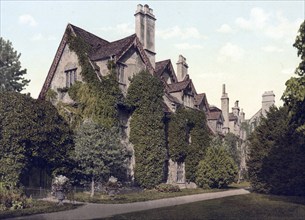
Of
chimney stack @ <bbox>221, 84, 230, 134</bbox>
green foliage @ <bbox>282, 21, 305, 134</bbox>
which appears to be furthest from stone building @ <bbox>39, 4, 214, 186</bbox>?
chimney stack @ <bbox>221, 84, 230, 134</bbox>

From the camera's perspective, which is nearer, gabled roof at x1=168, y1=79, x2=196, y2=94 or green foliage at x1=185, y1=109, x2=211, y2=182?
green foliage at x1=185, y1=109, x2=211, y2=182

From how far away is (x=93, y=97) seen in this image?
95.3 feet

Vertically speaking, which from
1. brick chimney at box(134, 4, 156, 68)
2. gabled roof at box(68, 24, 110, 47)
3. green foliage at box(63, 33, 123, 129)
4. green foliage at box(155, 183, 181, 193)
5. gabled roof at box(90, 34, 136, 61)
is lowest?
green foliage at box(155, 183, 181, 193)

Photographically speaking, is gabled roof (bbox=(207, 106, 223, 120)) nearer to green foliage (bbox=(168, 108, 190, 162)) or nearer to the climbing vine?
green foliage (bbox=(168, 108, 190, 162))

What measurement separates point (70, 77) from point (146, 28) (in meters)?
11.2

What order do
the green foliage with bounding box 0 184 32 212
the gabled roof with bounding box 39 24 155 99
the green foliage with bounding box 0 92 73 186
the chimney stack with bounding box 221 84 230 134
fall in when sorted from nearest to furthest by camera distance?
1. the green foliage with bounding box 0 184 32 212
2. the green foliage with bounding box 0 92 73 186
3. the gabled roof with bounding box 39 24 155 99
4. the chimney stack with bounding box 221 84 230 134

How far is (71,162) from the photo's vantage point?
27000 mm

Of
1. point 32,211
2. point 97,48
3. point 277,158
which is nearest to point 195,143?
point 277,158

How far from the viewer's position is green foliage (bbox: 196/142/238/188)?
1329 inches

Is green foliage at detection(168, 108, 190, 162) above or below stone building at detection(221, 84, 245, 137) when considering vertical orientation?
below

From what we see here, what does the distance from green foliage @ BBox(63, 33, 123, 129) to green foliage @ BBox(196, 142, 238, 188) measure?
35.5 feet

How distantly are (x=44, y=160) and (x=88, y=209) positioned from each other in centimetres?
900

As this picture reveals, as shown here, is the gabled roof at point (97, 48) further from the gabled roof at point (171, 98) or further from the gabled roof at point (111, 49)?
the gabled roof at point (171, 98)

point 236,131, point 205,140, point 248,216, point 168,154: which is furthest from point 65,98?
point 236,131
